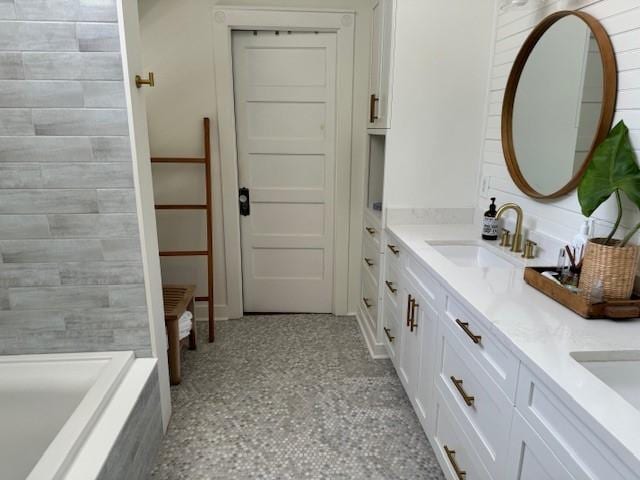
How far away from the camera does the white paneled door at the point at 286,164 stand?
116 inches

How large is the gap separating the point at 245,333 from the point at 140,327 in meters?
1.21

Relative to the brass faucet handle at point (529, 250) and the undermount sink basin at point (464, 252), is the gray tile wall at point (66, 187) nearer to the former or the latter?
the undermount sink basin at point (464, 252)

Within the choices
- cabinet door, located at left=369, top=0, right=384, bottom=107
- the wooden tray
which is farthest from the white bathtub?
cabinet door, located at left=369, top=0, right=384, bottom=107

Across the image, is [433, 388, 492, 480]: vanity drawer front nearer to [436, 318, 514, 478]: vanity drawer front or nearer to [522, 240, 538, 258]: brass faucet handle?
[436, 318, 514, 478]: vanity drawer front

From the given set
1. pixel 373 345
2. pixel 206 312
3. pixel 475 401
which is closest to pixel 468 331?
pixel 475 401

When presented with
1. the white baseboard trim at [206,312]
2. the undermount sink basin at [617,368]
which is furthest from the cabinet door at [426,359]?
the white baseboard trim at [206,312]

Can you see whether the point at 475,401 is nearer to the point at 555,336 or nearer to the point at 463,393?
the point at 463,393

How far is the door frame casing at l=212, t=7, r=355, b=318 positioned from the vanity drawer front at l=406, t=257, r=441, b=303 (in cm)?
115

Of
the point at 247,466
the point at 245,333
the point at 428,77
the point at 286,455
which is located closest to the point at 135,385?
the point at 247,466

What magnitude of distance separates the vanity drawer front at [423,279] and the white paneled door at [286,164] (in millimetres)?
1207

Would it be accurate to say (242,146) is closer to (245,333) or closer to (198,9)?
(198,9)

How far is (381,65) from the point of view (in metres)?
2.49

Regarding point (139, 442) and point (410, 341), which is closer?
point (139, 442)

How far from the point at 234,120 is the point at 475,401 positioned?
92.1 inches
